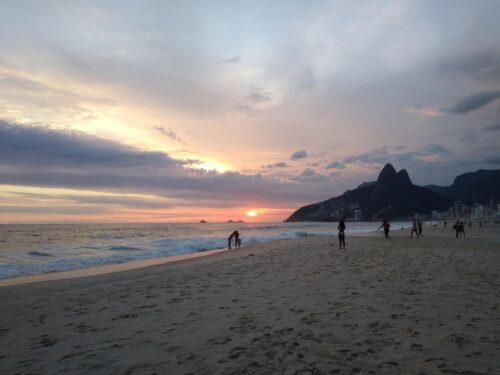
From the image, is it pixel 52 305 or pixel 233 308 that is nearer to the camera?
pixel 233 308

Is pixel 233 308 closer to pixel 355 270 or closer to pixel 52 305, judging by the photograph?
pixel 52 305

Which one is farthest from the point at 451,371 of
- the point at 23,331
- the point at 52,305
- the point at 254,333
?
the point at 52,305

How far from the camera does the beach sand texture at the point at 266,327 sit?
4645 millimetres

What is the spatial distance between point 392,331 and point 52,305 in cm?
911

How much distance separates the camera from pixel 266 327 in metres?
6.19

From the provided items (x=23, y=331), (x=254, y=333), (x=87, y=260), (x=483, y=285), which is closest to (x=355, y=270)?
(x=483, y=285)

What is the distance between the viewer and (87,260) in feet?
80.6

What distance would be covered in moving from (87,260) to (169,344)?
22138 millimetres

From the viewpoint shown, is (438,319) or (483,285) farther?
(483,285)

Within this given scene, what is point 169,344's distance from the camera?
5.57m

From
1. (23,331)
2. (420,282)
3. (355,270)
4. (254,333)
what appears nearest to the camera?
(254,333)

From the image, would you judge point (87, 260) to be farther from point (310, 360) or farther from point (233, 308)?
point (310, 360)

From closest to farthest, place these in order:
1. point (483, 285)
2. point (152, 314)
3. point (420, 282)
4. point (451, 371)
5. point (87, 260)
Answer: point (451, 371) < point (152, 314) < point (483, 285) < point (420, 282) < point (87, 260)

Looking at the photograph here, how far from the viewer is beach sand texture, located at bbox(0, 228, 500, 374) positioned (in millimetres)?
4645
